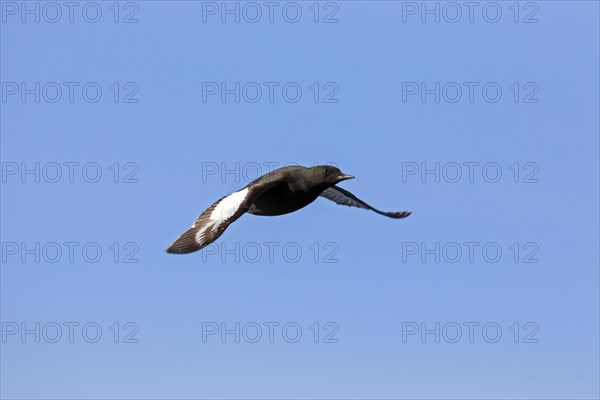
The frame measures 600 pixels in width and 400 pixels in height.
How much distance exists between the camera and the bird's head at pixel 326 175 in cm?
2148

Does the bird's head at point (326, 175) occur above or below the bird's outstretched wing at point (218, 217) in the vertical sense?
above

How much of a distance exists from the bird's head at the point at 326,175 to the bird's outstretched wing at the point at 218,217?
0.68m

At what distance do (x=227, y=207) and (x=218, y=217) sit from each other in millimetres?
386

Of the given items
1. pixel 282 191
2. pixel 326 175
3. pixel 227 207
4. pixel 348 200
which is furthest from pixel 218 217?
pixel 348 200

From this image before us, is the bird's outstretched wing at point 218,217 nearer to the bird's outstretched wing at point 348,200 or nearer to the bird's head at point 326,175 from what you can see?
the bird's head at point 326,175

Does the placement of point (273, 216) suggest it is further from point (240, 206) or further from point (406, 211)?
point (406, 211)

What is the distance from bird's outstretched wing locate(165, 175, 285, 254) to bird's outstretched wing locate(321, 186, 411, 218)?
5064 mm

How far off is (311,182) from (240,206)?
2.23m

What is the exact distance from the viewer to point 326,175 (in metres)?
21.5

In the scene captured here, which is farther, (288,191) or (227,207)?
(288,191)

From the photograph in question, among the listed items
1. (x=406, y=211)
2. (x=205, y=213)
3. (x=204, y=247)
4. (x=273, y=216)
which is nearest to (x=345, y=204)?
(x=406, y=211)

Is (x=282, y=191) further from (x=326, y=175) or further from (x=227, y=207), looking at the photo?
(x=227, y=207)

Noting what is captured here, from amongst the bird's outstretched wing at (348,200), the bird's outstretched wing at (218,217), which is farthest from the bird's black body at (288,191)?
the bird's outstretched wing at (348,200)

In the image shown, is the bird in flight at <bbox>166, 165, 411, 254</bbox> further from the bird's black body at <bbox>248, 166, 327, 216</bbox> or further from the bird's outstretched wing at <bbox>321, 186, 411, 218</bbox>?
the bird's outstretched wing at <bbox>321, 186, 411, 218</bbox>
